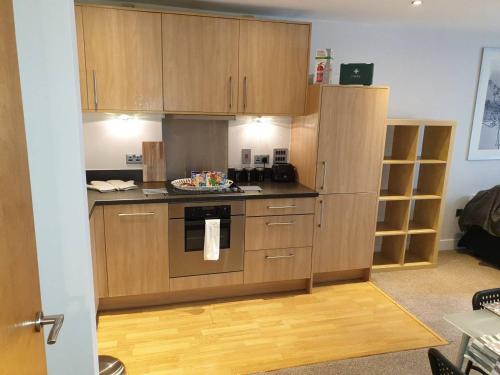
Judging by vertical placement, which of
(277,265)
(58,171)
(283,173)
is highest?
(58,171)

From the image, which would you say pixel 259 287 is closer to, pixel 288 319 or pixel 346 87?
pixel 288 319

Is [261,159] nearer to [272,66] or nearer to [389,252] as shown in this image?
[272,66]

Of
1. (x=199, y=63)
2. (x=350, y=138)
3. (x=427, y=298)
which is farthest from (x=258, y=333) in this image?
(x=199, y=63)

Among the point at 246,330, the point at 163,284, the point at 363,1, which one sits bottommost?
the point at 246,330

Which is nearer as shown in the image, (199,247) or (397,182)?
(199,247)

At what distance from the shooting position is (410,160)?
138 inches

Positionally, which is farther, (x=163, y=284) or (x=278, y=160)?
(x=278, y=160)

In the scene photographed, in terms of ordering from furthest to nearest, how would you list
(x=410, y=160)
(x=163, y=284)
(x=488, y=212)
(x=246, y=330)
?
(x=488, y=212)
(x=410, y=160)
(x=163, y=284)
(x=246, y=330)

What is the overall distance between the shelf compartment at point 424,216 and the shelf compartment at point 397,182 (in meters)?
0.38

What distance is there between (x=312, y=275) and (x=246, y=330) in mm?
823

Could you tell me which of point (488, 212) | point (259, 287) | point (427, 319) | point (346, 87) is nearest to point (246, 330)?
point (259, 287)

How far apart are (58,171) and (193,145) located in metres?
1.86

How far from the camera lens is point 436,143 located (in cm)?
→ 372

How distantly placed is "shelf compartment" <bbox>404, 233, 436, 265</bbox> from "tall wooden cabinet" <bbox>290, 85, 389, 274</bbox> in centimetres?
86
